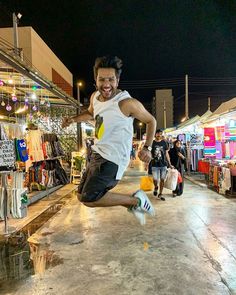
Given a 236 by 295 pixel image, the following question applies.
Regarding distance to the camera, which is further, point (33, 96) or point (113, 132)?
point (33, 96)

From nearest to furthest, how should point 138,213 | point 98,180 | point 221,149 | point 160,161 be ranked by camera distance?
point 98,180
point 138,213
point 160,161
point 221,149

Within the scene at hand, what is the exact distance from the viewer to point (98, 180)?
8.28ft

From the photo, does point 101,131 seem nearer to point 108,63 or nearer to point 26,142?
point 108,63

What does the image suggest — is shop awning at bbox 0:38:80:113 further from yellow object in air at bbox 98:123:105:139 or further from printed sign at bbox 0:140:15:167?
yellow object in air at bbox 98:123:105:139

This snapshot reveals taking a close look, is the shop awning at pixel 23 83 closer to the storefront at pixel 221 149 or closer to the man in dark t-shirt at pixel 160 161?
the man in dark t-shirt at pixel 160 161

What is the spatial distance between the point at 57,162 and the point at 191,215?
5136mm

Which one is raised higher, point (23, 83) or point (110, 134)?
point (23, 83)

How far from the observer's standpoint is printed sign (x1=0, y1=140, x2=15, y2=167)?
4.65m

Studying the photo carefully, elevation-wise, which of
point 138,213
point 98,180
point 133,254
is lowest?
point 133,254

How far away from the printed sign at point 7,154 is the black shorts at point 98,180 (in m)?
2.57

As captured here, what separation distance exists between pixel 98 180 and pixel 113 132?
460mm

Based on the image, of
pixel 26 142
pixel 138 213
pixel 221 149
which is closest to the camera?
pixel 138 213

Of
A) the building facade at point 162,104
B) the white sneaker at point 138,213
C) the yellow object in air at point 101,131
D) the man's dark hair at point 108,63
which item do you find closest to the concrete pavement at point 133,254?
the white sneaker at point 138,213

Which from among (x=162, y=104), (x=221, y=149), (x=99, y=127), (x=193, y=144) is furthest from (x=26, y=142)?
(x=162, y=104)
